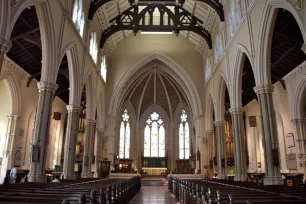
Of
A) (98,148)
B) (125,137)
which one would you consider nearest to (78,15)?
(98,148)

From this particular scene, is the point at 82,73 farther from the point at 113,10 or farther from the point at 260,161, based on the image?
the point at 260,161

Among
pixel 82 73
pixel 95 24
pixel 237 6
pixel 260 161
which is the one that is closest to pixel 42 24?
pixel 82 73

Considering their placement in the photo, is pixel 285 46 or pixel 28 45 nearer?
pixel 285 46

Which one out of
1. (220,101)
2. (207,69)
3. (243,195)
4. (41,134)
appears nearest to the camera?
(243,195)

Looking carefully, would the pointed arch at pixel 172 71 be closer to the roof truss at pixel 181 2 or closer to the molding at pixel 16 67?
the roof truss at pixel 181 2

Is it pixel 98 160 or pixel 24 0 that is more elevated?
pixel 24 0

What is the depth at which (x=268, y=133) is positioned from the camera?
10.3 m

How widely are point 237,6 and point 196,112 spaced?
10.5 m

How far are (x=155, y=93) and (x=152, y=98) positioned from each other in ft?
3.43

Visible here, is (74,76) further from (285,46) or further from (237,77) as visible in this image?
(285,46)

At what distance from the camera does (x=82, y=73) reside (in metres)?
14.5

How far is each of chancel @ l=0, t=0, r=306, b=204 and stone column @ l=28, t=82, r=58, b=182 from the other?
0.04 metres

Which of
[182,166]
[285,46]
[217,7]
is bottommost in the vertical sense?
[182,166]

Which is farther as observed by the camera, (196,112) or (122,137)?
(122,137)
